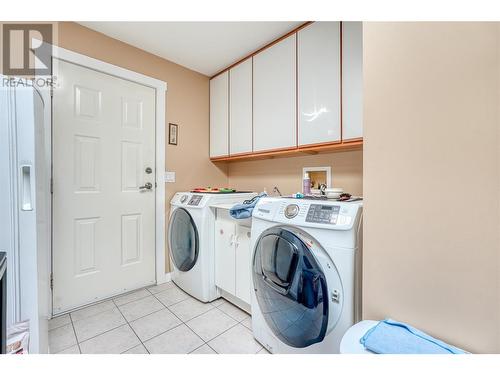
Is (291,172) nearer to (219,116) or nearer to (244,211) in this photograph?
(244,211)

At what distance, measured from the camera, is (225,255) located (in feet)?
6.09

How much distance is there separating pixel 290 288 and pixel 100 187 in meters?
1.80

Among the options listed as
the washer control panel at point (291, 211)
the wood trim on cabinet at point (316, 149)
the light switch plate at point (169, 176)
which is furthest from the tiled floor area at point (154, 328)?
the wood trim on cabinet at point (316, 149)

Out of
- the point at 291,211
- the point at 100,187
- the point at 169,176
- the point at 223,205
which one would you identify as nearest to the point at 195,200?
the point at 223,205

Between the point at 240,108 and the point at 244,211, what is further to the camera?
the point at 240,108

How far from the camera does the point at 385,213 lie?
0.87 metres

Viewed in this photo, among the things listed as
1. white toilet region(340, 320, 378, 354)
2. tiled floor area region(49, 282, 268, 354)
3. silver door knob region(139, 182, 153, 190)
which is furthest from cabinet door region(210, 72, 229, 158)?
white toilet region(340, 320, 378, 354)

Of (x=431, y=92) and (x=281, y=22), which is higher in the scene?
(x=281, y=22)

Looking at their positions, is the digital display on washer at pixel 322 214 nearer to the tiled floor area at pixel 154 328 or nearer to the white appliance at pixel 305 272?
the white appliance at pixel 305 272

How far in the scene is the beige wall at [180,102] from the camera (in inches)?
75.8

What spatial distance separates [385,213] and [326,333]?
0.66 meters
